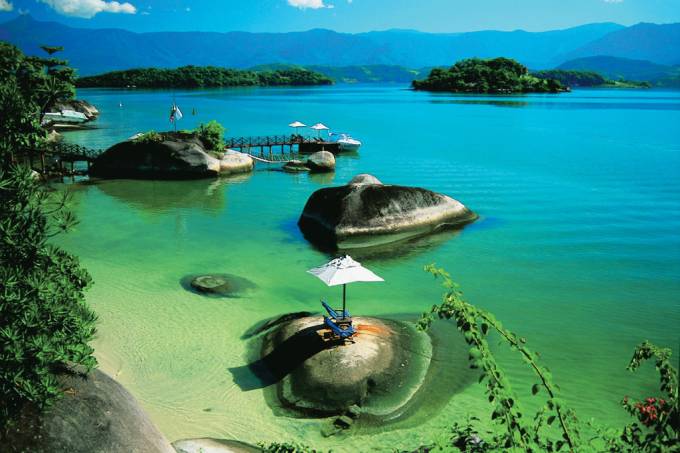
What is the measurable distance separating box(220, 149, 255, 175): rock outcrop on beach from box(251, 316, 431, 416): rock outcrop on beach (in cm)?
3119

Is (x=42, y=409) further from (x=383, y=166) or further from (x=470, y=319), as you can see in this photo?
(x=383, y=166)

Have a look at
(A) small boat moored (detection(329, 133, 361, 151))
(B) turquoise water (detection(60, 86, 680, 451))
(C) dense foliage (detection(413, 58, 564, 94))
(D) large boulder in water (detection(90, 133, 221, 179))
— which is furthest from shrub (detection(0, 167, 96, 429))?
(C) dense foliage (detection(413, 58, 564, 94))

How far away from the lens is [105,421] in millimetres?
8938

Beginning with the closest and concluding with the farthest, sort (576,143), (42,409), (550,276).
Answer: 1. (42,409)
2. (550,276)
3. (576,143)

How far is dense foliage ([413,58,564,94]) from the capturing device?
182 metres

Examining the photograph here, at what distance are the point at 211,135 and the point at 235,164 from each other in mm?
3117

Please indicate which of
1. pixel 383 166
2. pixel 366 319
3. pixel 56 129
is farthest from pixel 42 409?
pixel 56 129

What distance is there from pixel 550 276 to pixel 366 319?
31.2ft

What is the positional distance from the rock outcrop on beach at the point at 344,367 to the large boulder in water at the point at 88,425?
4421 millimetres

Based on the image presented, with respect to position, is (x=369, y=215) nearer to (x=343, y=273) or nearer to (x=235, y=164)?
(x=343, y=273)

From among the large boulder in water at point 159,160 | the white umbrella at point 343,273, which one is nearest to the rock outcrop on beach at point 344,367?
the white umbrella at point 343,273

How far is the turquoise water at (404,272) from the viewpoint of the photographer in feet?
46.0

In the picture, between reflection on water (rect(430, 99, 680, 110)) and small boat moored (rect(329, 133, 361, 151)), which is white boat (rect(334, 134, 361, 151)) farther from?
reflection on water (rect(430, 99, 680, 110))

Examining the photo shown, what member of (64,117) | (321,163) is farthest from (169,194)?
(64,117)
